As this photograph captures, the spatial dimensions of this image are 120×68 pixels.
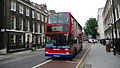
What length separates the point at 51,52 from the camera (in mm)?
11609

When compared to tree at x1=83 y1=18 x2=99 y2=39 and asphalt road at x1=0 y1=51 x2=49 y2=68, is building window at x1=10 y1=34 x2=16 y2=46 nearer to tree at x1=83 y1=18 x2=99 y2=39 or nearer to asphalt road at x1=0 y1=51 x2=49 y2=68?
asphalt road at x1=0 y1=51 x2=49 y2=68

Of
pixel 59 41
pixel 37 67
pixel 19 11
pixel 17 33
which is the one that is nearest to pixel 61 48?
pixel 59 41

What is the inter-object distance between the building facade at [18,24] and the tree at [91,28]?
61580mm

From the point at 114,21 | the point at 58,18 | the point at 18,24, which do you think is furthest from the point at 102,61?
the point at 18,24

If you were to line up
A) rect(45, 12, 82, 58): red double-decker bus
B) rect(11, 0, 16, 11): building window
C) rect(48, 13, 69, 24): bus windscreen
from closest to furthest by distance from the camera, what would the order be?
rect(45, 12, 82, 58): red double-decker bus < rect(48, 13, 69, 24): bus windscreen < rect(11, 0, 16, 11): building window

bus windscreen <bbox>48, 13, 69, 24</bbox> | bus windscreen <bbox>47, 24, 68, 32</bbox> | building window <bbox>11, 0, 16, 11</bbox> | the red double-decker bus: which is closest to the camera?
the red double-decker bus

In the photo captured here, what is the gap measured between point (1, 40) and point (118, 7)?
62.6 ft

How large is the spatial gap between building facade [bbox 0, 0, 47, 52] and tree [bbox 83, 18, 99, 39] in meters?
61.6

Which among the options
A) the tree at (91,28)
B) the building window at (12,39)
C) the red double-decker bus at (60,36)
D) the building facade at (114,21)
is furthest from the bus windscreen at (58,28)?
the tree at (91,28)

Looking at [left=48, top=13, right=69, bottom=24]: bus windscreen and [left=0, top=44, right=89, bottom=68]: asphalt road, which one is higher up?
[left=48, top=13, right=69, bottom=24]: bus windscreen

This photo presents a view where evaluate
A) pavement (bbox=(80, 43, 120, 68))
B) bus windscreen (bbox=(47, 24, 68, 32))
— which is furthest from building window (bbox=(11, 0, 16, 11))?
pavement (bbox=(80, 43, 120, 68))

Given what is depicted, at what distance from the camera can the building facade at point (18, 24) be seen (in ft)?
66.3

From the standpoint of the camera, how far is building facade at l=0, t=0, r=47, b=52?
20203mm

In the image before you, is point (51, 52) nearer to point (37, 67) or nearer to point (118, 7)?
point (37, 67)
